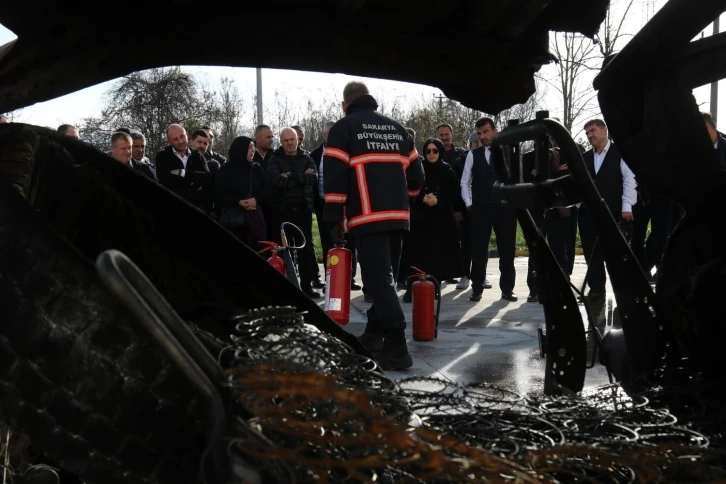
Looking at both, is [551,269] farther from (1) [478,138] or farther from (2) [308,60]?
(1) [478,138]

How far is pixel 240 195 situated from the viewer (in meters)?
10.1

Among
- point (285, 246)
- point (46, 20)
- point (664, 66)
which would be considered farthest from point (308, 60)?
point (285, 246)

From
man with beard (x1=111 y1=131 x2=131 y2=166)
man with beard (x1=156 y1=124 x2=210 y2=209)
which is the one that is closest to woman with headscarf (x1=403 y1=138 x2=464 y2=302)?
man with beard (x1=156 y1=124 x2=210 y2=209)

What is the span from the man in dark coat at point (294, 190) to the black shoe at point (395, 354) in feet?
14.7

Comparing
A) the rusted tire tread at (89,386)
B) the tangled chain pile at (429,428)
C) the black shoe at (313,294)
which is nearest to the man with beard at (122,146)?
the black shoe at (313,294)

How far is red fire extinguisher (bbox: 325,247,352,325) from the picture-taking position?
708cm

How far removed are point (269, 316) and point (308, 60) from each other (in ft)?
1.94

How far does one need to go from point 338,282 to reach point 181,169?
4100 mm

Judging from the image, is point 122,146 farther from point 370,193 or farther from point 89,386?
point 89,386

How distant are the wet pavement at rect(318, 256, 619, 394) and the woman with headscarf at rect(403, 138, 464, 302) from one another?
0.49 meters

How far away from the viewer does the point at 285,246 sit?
7578mm

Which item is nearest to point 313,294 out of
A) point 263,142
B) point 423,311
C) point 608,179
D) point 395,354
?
point 263,142

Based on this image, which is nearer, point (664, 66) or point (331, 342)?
point (331, 342)

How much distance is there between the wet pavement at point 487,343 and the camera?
234 inches
